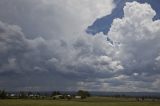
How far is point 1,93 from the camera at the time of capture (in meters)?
197
